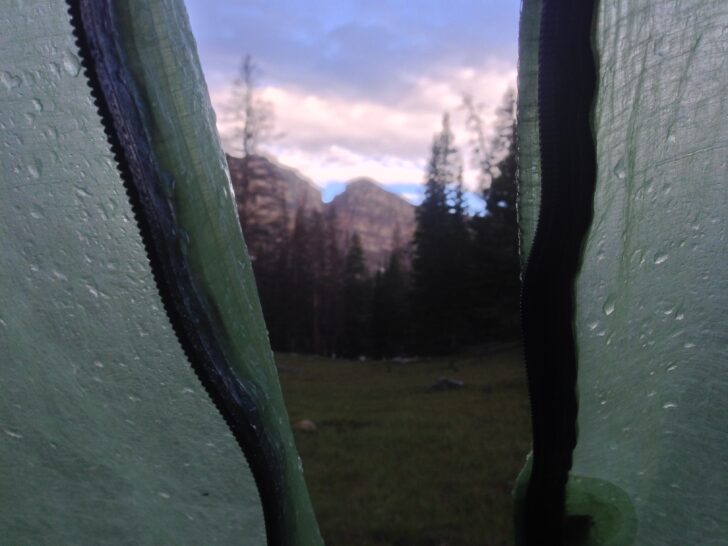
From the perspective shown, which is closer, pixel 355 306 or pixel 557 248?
pixel 557 248

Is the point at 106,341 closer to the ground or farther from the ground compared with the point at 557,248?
closer to the ground

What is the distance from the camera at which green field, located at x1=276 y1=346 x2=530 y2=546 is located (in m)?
4.70

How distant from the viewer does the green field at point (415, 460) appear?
4.70 meters

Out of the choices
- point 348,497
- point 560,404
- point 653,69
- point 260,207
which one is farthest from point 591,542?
point 260,207

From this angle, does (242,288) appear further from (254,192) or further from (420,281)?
(420,281)

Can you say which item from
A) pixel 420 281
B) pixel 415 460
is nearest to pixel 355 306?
pixel 420 281

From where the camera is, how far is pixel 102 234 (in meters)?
1.05

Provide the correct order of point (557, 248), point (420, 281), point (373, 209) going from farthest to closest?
point (373, 209)
point (420, 281)
point (557, 248)

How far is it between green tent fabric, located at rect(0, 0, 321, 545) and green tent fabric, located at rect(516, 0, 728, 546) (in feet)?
1.54

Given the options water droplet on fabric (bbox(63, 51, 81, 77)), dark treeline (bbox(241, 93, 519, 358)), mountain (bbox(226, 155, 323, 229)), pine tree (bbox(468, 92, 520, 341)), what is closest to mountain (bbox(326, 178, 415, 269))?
dark treeline (bbox(241, 93, 519, 358))

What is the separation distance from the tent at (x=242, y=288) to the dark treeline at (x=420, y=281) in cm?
1351

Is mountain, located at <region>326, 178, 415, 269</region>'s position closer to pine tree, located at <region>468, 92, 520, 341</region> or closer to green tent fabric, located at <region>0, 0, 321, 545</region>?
pine tree, located at <region>468, 92, 520, 341</region>

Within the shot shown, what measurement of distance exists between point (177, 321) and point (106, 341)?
242 mm

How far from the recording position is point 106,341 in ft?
3.58
